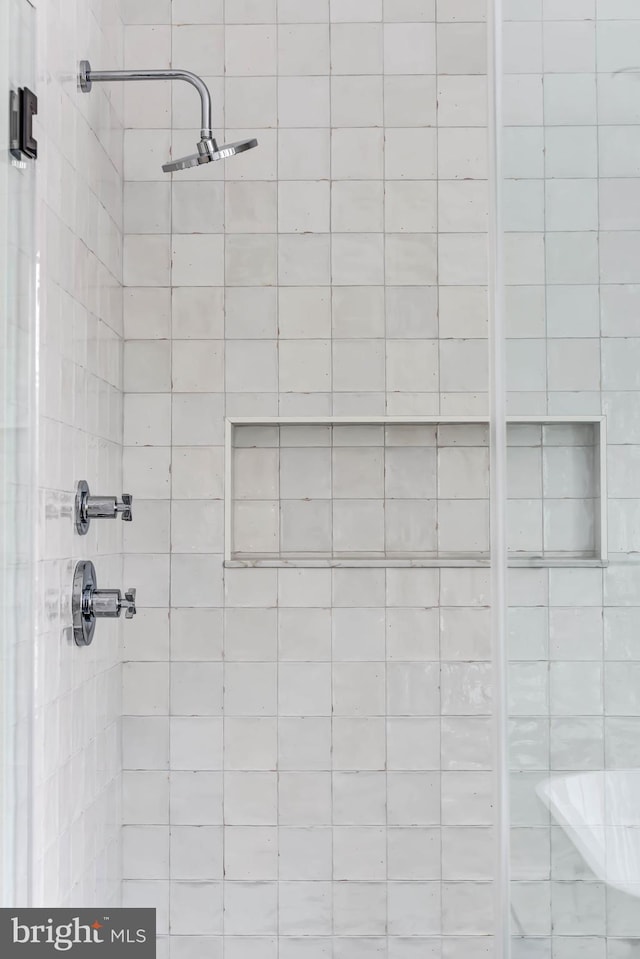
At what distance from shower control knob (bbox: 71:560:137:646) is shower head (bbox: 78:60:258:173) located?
743 mm

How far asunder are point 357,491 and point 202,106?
2.82 feet

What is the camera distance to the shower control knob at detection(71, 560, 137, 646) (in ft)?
5.10

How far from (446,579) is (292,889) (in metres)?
0.76

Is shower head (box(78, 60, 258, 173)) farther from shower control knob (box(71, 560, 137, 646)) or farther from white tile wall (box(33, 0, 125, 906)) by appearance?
shower control knob (box(71, 560, 137, 646))

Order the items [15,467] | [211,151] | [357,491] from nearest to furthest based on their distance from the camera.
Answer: [15,467] < [211,151] < [357,491]

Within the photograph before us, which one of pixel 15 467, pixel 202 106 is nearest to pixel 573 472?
pixel 15 467

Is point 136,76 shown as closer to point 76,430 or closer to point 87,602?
point 76,430

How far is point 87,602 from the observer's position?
1.57m

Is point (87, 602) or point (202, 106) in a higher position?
point (202, 106)

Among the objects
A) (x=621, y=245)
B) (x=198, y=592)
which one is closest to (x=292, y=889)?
(x=198, y=592)

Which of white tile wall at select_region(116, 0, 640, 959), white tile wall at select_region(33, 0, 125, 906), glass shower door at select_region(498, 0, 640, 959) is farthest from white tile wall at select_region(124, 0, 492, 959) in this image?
glass shower door at select_region(498, 0, 640, 959)

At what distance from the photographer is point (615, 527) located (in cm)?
66

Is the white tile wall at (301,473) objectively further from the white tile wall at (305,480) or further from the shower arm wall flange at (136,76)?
the shower arm wall flange at (136,76)

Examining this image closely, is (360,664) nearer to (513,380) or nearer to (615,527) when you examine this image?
(513,380)
